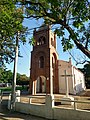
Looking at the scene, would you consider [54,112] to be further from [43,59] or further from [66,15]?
[43,59]

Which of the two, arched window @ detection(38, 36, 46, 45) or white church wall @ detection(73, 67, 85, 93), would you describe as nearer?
arched window @ detection(38, 36, 46, 45)

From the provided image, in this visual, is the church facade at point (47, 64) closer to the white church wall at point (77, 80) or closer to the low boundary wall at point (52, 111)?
the white church wall at point (77, 80)

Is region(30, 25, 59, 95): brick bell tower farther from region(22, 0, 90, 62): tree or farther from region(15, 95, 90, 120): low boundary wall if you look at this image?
region(22, 0, 90, 62): tree

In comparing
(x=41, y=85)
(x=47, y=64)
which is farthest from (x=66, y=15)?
(x=41, y=85)

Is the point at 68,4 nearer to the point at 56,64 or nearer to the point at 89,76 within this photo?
the point at 56,64

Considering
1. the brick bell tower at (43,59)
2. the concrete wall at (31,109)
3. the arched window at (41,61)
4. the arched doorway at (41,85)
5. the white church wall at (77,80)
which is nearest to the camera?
the concrete wall at (31,109)

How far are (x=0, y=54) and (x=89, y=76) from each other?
41.3 metres

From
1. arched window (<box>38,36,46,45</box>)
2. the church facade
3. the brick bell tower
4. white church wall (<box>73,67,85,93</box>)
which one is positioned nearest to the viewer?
the brick bell tower

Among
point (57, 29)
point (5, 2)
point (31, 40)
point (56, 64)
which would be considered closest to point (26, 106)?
point (31, 40)

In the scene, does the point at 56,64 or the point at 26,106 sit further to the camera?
the point at 56,64

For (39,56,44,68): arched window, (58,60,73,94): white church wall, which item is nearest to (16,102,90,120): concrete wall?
(39,56,44,68): arched window

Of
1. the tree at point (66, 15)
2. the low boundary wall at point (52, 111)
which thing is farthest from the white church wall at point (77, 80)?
the tree at point (66, 15)

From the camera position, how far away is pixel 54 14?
7703 millimetres

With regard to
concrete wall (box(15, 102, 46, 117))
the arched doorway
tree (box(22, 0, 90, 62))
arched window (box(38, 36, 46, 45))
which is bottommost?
concrete wall (box(15, 102, 46, 117))
